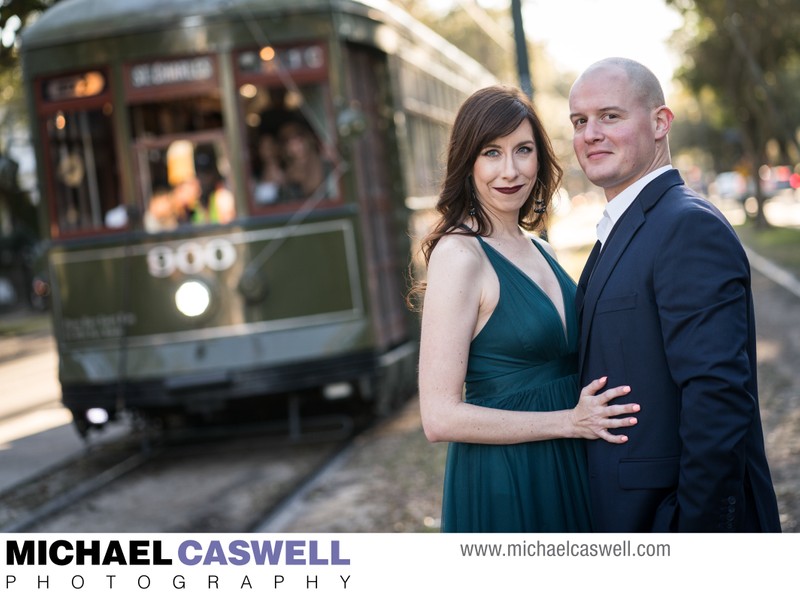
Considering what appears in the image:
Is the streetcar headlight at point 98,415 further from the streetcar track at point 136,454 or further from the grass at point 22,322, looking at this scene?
the grass at point 22,322

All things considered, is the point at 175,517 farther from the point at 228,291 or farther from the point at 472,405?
the point at 472,405

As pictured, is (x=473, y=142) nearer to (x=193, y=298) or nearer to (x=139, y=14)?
(x=193, y=298)

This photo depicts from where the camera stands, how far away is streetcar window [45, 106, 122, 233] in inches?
353

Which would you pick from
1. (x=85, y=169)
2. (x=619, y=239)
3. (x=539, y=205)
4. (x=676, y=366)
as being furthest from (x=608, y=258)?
(x=85, y=169)

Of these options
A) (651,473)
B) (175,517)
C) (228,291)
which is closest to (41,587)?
(651,473)

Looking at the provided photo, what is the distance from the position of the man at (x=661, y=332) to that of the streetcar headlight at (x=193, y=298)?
599cm

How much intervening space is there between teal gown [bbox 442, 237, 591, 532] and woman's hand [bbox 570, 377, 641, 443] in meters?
0.22

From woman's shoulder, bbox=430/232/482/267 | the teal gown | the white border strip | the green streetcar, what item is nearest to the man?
the teal gown

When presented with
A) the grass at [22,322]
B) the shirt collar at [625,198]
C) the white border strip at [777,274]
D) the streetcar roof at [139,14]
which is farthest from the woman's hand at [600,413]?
the grass at [22,322]

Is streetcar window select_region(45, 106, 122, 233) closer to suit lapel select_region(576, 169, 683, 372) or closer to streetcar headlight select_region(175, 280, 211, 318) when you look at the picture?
streetcar headlight select_region(175, 280, 211, 318)

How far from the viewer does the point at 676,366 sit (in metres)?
2.69

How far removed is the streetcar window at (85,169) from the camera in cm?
897

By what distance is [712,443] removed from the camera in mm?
2625

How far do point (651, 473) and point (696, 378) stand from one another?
1.05 ft
